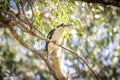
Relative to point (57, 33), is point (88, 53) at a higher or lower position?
lower

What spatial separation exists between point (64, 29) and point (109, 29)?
371 cm

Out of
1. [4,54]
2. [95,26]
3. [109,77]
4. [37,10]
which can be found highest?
[37,10]

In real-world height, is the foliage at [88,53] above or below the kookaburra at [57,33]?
below

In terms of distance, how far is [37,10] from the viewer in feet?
12.4

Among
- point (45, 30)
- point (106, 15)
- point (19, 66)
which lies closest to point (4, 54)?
point (19, 66)

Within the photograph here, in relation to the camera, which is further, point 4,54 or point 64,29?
point 4,54

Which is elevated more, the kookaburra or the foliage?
the kookaburra

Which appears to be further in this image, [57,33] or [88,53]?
[88,53]

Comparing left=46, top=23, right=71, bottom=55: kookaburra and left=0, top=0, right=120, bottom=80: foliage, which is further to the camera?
left=0, top=0, right=120, bottom=80: foliage

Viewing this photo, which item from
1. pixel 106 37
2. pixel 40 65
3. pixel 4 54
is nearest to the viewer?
pixel 106 37

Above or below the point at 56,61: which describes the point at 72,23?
above

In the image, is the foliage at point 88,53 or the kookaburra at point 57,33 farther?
the foliage at point 88,53

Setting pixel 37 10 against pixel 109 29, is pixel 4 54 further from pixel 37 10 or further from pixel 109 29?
pixel 37 10

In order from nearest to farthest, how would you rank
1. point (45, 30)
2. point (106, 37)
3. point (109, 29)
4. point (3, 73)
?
1. point (45, 30)
2. point (3, 73)
3. point (109, 29)
4. point (106, 37)
